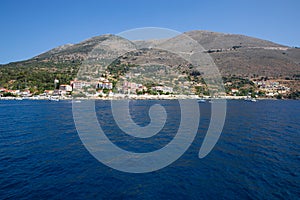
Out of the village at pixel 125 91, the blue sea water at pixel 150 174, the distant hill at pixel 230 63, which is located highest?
the distant hill at pixel 230 63

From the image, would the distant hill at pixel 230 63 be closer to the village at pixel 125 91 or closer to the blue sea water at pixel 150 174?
the village at pixel 125 91

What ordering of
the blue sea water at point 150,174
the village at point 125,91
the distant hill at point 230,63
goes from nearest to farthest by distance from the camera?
the blue sea water at point 150,174
the village at point 125,91
the distant hill at point 230,63

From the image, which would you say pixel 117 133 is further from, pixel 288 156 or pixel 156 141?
pixel 288 156

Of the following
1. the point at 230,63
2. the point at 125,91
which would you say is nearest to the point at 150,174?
the point at 125,91

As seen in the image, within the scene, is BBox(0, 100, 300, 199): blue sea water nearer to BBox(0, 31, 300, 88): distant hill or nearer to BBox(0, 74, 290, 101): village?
BBox(0, 74, 290, 101): village

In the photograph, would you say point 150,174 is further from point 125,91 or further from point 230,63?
point 230,63

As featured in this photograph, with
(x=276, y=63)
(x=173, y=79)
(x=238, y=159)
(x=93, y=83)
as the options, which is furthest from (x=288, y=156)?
(x=276, y=63)

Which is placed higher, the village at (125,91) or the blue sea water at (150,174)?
the village at (125,91)

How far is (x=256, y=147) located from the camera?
506 inches

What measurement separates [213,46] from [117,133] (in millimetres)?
158855

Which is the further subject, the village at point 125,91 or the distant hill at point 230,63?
the distant hill at point 230,63

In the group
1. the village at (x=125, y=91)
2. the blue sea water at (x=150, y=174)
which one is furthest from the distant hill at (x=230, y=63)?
the blue sea water at (x=150, y=174)

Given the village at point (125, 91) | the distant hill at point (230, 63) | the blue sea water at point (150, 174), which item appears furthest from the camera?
the distant hill at point (230, 63)

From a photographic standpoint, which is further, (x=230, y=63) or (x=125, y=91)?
(x=230, y=63)
